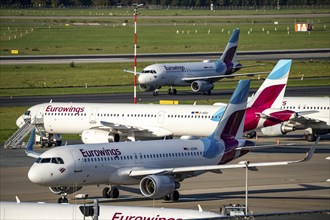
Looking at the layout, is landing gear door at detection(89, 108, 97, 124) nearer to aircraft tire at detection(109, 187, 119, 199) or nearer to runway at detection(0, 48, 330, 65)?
aircraft tire at detection(109, 187, 119, 199)

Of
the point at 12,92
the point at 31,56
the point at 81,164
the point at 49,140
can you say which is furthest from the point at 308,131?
the point at 31,56

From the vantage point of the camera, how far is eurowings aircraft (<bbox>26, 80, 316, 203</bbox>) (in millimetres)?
54031

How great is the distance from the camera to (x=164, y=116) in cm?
7900

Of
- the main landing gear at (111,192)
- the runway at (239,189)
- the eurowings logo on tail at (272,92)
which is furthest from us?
the eurowings logo on tail at (272,92)

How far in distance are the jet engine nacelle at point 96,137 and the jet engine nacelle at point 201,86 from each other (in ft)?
153

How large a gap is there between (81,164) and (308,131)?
35.5m

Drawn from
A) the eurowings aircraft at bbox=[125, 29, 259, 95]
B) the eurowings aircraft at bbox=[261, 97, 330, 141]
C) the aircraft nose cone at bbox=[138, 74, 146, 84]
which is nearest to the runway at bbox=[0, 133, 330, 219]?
the eurowings aircraft at bbox=[261, 97, 330, 141]

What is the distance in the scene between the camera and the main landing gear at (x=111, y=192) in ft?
187

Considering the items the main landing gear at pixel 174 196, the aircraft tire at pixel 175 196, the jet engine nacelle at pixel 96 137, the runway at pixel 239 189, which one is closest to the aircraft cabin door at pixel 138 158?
the runway at pixel 239 189

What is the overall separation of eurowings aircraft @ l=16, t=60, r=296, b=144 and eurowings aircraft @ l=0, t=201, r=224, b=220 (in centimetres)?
3877

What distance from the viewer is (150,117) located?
79438mm

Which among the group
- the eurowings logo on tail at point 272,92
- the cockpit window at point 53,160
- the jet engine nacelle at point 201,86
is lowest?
the jet engine nacelle at point 201,86

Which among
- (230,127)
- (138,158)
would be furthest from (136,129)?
(138,158)

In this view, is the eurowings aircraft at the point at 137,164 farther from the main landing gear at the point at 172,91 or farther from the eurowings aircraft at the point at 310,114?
the main landing gear at the point at 172,91
